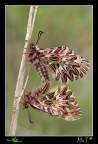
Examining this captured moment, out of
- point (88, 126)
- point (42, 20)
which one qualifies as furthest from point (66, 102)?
point (42, 20)

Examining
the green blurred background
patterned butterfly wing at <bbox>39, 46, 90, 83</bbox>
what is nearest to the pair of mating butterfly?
patterned butterfly wing at <bbox>39, 46, 90, 83</bbox>

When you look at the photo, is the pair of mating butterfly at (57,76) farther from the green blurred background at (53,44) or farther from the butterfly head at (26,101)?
the green blurred background at (53,44)

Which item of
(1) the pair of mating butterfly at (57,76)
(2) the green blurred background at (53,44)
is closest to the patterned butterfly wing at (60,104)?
(1) the pair of mating butterfly at (57,76)

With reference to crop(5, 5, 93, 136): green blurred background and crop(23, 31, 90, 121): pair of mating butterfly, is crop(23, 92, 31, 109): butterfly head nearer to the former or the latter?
crop(23, 31, 90, 121): pair of mating butterfly

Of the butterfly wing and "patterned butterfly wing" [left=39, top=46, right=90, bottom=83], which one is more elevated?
"patterned butterfly wing" [left=39, top=46, right=90, bottom=83]

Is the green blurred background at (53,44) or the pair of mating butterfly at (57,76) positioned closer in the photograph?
the pair of mating butterfly at (57,76)

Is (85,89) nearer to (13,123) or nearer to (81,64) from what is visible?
(81,64)

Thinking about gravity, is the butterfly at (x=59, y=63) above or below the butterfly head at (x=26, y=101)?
above
